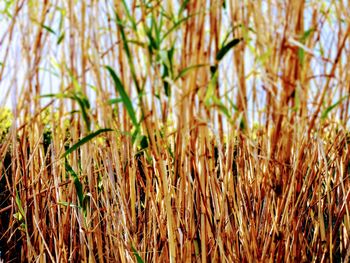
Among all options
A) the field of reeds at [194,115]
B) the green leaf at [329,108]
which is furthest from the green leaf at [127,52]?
the green leaf at [329,108]

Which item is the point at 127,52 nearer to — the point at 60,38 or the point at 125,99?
the point at 125,99

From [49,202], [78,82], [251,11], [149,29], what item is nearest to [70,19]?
[78,82]

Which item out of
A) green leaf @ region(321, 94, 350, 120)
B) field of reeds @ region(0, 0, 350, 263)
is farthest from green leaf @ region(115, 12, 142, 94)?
green leaf @ region(321, 94, 350, 120)

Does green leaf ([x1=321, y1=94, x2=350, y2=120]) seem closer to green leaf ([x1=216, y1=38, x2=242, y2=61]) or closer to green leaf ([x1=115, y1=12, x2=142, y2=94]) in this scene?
green leaf ([x1=216, y1=38, x2=242, y2=61])

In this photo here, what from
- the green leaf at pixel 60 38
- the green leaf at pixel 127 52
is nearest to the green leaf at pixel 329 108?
the green leaf at pixel 127 52

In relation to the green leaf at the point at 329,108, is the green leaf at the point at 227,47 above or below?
above

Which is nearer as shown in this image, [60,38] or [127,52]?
[127,52]

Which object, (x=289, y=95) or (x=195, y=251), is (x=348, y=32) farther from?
(x=195, y=251)

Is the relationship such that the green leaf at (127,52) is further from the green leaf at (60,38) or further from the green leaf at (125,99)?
the green leaf at (60,38)

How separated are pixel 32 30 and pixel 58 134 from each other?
351mm

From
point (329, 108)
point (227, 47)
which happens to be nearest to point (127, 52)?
point (227, 47)

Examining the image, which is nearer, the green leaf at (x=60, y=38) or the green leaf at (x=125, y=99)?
the green leaf at (x=125, y=99)

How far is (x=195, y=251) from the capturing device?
1.71 metres

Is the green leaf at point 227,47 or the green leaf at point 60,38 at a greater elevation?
the green leaf at point 60,38
